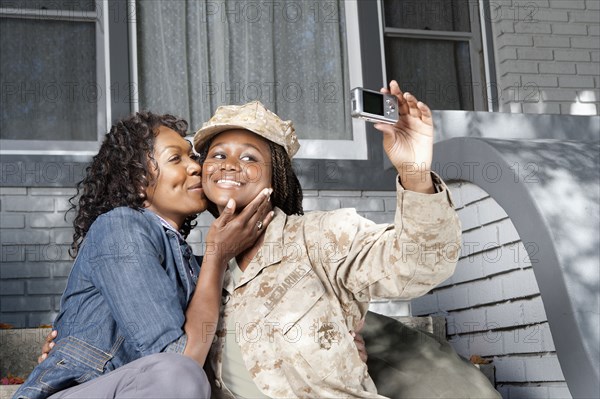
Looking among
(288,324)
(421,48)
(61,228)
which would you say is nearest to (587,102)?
(421,48)

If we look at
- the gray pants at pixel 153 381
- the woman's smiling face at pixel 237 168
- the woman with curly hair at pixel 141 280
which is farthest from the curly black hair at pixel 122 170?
the gray pants at pixel 153 381

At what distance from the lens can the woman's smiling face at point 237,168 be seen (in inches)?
113

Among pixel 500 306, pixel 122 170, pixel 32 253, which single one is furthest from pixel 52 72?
pixel 500 306

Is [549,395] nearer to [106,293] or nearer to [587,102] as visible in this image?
[106,293]

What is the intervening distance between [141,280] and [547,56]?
443 centimetres

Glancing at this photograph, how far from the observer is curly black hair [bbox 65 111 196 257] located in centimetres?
305

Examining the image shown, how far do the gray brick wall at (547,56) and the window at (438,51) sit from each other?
236 mm

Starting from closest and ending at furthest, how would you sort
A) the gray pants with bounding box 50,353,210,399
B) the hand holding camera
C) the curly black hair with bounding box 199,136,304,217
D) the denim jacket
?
the gray pants with bounding box 50,353,210,399, the hand holding camera, the denim jacket, the curly black hair with bounding box 199,136,304,217

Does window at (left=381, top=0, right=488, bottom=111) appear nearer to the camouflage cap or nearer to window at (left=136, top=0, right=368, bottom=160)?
window at (left=136, top=0, right=368, bottom=160)

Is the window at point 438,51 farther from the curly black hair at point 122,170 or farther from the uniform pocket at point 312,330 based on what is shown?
the uniform pocket at point 312,330

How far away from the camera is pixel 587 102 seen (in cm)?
631

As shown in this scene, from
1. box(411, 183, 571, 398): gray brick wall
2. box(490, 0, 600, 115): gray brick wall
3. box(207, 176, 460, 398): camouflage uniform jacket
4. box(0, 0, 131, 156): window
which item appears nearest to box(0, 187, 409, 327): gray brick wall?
box(0, 0, 131, 156): window

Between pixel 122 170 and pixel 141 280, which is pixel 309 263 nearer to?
pixel 141 280

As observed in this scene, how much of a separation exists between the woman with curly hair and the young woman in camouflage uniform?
0.37ft
